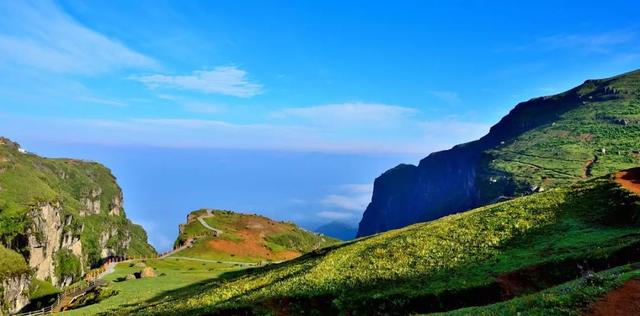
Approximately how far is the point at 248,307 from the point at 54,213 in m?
177

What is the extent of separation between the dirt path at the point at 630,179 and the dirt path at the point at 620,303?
27.3 metres

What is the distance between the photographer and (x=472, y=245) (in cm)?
4434

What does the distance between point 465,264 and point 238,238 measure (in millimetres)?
114775

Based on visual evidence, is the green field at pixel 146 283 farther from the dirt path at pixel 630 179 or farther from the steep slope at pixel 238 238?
the dirt path at pixel 630 179

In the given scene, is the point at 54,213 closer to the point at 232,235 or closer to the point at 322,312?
the point at 232,235

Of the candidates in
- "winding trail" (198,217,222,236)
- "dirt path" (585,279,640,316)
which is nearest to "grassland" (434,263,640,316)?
"dirt path" (585,279,640,316)

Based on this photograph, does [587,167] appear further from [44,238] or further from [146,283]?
[44,238]

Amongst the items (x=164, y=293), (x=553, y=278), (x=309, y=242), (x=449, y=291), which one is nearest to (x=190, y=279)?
(x=164, y=293)

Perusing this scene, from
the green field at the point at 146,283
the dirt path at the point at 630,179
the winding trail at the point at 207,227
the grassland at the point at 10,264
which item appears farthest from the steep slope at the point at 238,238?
the dirt path at the point at 630,179

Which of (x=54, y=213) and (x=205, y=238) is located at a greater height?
(x=54, y=213)

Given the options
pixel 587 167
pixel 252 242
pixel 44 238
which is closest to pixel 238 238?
pixel 252 242

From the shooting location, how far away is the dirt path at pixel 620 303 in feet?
69.5

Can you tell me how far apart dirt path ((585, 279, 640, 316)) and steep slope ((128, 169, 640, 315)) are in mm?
762

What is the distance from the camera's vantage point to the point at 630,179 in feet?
169
